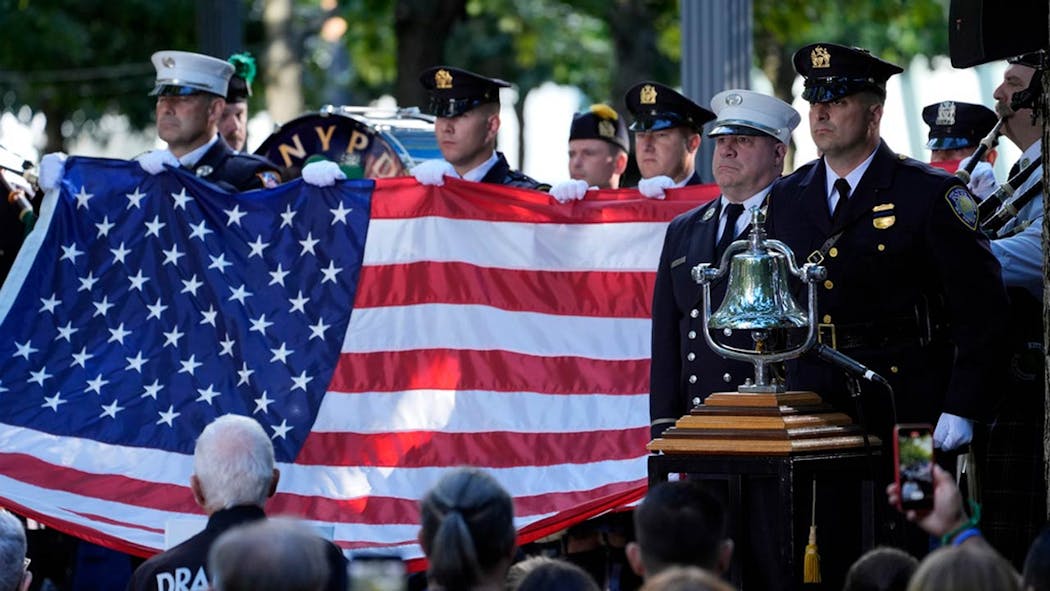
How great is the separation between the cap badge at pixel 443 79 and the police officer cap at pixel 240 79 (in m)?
1.88

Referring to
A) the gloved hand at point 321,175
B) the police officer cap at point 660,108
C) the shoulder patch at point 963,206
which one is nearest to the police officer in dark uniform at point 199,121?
the gloved hand at point 321,175

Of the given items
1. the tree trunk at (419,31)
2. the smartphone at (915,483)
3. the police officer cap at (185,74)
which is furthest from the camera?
the tree trunk at (419,31)

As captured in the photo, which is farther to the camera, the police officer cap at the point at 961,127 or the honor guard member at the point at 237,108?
the honor guard member at the point at 237,108

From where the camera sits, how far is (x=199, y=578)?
575 centimetres

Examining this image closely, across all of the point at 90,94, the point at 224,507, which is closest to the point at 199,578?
the point at 224,507

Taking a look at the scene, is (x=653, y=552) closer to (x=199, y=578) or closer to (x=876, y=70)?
(x=199, y=578)

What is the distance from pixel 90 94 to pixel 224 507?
20389mm

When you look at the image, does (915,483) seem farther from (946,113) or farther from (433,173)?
(946,113)

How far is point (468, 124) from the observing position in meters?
9.48

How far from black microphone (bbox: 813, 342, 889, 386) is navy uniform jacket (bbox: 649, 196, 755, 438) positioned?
A: 871 millimetres

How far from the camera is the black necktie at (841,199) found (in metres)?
6.82

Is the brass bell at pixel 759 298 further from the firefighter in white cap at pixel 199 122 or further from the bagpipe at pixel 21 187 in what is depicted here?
the bagpipe at pixel 21 187

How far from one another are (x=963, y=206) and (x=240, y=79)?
549 cm

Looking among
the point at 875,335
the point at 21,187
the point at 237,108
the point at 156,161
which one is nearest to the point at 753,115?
the point at 875,335
